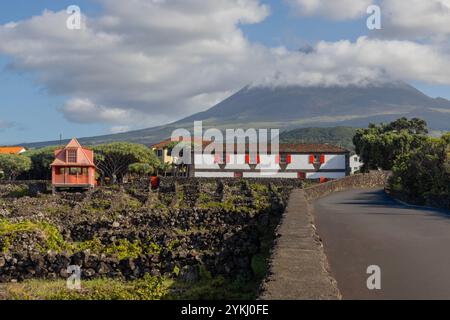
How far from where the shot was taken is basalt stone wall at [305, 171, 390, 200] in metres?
41.0

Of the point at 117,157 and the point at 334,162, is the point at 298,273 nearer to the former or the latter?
the point at 117,157

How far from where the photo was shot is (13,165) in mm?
76062

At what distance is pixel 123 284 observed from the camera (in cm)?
1466

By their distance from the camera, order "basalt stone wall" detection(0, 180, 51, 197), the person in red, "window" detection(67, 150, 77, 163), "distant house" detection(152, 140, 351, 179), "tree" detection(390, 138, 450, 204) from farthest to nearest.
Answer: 1. "distant house" detection(152, 140, 351, 179)
2. "window" detection(67, 150, 77, 163)
3. "basalt stone wall" detection(0, 180, 51, 197)
4. the person in red
5. "tree" detection(390, 138, 450, 204)

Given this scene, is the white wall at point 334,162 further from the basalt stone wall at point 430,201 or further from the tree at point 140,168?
the basalt stone wall at point 430,201

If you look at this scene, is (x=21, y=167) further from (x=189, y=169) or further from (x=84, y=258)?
(x=84, y=258)

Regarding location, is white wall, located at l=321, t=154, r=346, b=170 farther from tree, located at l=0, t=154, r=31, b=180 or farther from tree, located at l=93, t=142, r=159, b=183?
tree, located at l=0, t=154, r=31, b=180

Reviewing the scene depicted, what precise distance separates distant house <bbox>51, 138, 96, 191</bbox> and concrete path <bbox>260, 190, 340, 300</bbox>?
160 ft

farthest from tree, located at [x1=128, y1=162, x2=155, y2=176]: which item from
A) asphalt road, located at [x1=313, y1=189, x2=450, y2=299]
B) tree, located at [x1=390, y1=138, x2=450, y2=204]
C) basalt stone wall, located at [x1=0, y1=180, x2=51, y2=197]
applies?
asphalt road, located at [x1=313, y1=189, x2=450, y2=299]

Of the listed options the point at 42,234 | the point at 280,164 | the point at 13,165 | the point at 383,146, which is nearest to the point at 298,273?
the point at 42,234

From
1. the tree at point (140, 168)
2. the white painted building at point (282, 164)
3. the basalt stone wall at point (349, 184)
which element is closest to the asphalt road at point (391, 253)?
the basalt stone wall at point (349, 184)

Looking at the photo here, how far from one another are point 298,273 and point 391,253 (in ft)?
19.4

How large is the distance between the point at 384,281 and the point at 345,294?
1208 millimetres

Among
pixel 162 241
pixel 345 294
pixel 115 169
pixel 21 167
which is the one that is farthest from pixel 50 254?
pixel 21 167
